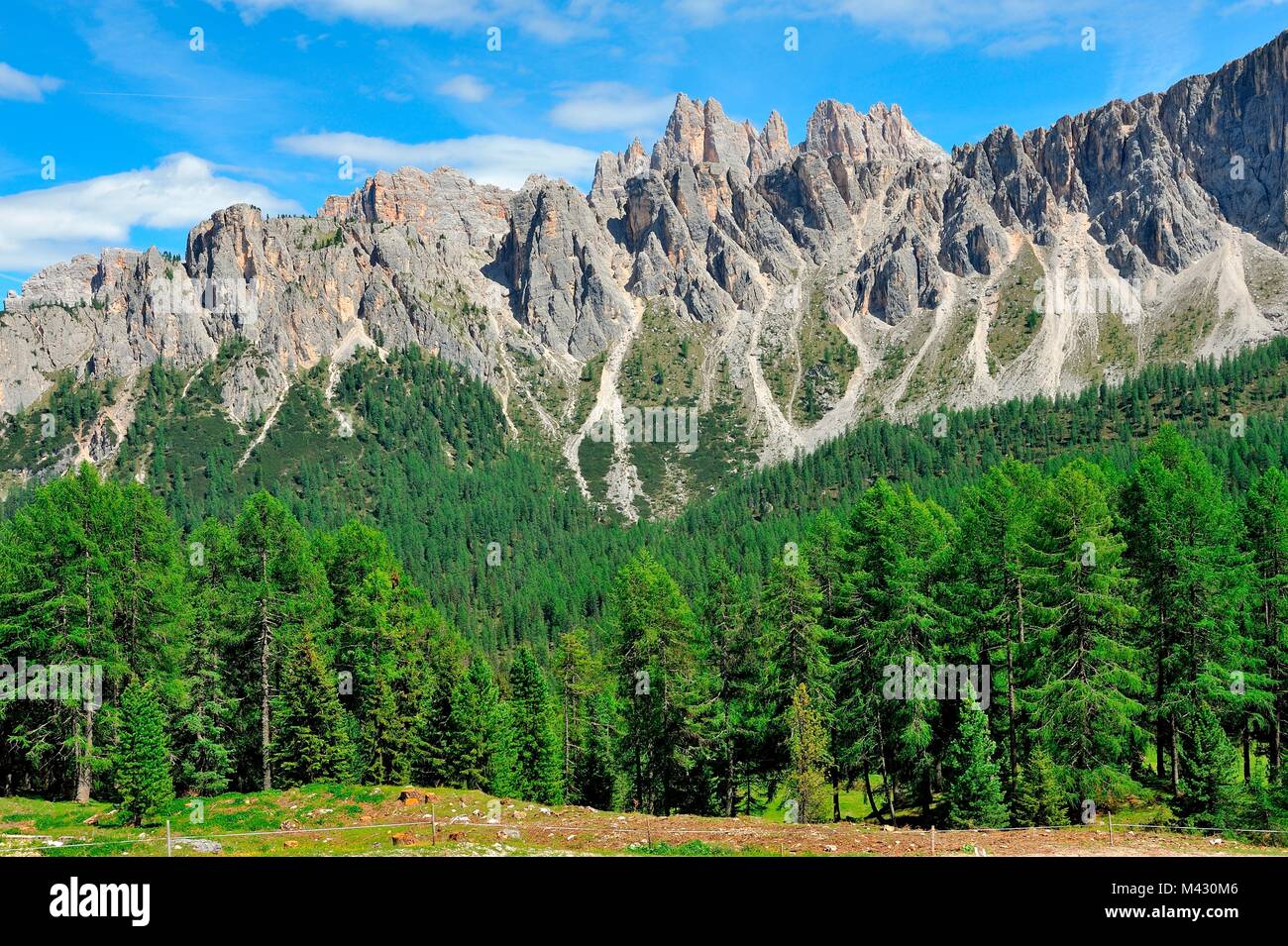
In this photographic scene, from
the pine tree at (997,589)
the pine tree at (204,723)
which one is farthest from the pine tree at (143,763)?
the pine tree at (997,589)

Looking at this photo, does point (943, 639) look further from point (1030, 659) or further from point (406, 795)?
point (406, 795)

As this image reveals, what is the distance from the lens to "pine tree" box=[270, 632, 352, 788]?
38.8m

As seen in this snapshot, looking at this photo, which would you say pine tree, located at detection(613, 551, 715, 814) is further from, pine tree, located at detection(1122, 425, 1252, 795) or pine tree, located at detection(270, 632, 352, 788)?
pine tree, located at detection(1122, 425, 1252, 795)

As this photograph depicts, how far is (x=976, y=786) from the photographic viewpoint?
30328 mm

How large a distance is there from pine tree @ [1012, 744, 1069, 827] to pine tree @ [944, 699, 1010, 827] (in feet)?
2.56

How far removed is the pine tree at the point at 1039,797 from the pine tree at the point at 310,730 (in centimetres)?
→ 2747

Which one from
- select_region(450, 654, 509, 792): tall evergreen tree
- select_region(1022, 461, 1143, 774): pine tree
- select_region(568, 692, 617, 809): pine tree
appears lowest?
select_region(568, 692, 617, 809): pine tree

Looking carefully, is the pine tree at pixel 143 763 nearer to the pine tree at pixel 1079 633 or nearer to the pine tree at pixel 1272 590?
the pine tree at pixel 1079 633

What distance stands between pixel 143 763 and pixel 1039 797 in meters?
30.8

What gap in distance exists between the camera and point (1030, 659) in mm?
35250

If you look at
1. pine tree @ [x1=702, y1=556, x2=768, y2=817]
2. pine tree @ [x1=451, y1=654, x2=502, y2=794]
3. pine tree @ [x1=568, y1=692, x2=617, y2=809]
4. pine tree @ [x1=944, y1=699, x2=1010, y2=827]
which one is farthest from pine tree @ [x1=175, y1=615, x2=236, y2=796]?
pine tree @ [x1=944, y1=699, x2=1010, y2=827]

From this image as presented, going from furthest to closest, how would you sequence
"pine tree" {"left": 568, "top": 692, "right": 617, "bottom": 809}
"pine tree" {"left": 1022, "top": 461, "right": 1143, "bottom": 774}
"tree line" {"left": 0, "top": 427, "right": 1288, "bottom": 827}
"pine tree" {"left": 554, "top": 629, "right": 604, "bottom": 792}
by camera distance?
"pine tree" {"left": 554, "top": 629, "right": 604, "bottom": 792} → "pine tree" {"left": 568, "top": 692, "right": 617, "bottom": 809} → "tree line" {"left": 0, "top": 427, "right": 1288, "bottom": 827} → "pine tree" {"left": 1022, "top": 461, "right": 1143, "bottom": 774}

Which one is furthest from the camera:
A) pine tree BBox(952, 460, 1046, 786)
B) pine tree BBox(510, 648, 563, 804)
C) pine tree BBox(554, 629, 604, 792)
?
pine tree BBox(554, 629, 604, 792)
